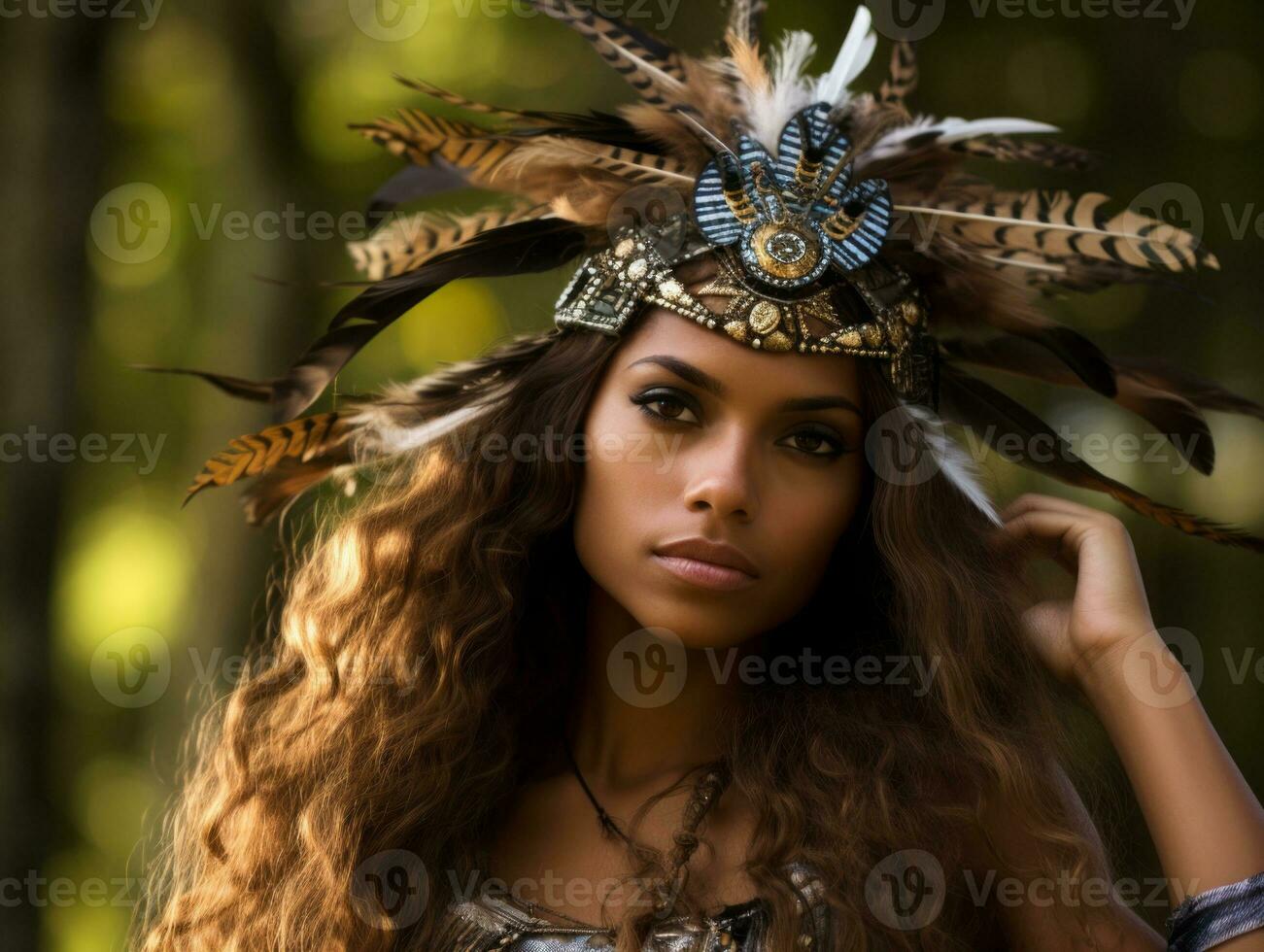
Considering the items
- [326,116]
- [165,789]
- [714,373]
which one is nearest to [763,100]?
[714,373]

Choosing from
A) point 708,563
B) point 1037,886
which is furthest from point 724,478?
point 1037,886

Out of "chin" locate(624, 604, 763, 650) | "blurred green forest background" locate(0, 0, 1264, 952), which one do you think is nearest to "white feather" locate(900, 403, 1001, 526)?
"chin" locate(624, 604, 763, 650)

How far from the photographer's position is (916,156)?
8.00 feet

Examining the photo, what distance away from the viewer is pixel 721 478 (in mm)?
2168

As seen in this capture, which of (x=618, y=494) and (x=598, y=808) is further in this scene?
(x=598, y=808)

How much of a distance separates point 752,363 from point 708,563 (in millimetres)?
324

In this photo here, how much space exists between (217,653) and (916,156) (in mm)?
2944

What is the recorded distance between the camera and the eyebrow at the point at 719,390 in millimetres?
2232

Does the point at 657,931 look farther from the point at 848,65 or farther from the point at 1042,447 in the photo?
the point at 848,65

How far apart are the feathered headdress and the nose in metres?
0.17

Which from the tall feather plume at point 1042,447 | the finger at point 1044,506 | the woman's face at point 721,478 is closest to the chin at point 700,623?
the woman's face at point 721,478

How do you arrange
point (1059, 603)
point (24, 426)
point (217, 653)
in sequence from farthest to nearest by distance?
1. point (217, 653)
2. point (24, 426)
3. point (1059, 603)

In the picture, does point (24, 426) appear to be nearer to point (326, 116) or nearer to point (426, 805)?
point (326, 116)

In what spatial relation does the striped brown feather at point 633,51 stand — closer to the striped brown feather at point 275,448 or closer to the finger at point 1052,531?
the striped brown feather at point 275,448
